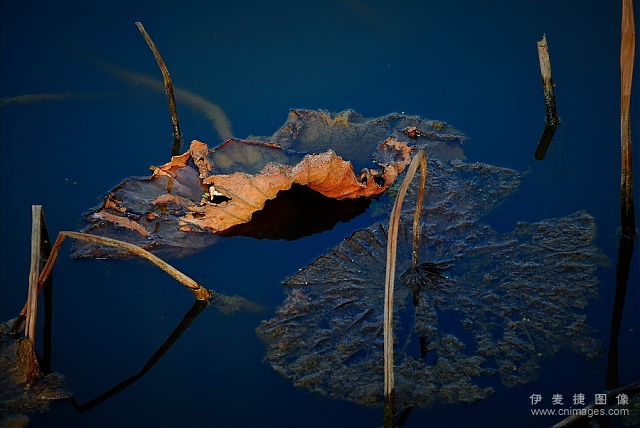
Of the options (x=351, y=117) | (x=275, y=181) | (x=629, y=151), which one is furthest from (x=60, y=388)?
(x=629, y=151)

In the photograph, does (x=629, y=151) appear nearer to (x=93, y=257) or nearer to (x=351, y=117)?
(x=351, y=117)

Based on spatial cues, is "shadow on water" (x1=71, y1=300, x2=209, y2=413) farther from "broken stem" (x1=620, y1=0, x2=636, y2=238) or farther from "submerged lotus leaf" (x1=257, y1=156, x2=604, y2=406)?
"broken stem" (x1=620, y1=0, x2=636, y2=238)

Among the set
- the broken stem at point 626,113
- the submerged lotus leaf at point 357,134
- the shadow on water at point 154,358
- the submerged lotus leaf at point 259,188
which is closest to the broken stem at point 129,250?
the shadow on water at point 154,358

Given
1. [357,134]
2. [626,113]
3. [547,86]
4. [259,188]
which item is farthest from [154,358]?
[547,86]

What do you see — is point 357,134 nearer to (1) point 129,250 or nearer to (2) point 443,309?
(2) point 443,309

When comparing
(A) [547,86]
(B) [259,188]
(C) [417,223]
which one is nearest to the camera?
(C) [417,223]
